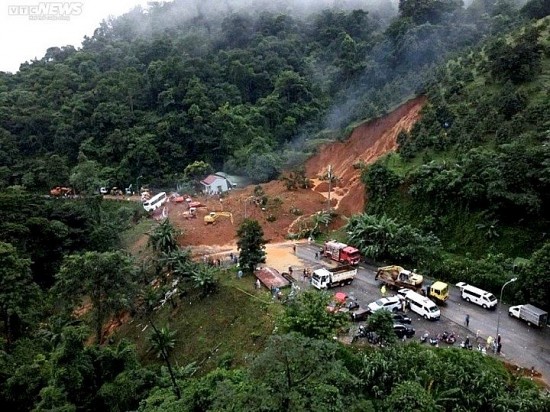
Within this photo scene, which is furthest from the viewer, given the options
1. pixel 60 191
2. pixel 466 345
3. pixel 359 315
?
pixel 60 191

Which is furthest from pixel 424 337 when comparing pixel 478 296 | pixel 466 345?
pixel 478 296

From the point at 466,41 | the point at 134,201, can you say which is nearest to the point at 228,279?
the point at 134,201

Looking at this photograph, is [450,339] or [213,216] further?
[213,216]

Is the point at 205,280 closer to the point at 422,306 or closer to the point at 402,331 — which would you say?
the point at 402,331

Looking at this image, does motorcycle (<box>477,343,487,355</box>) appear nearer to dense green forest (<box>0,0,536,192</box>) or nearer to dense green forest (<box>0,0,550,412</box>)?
dense green forest (<box>0,0,550,412</box>)

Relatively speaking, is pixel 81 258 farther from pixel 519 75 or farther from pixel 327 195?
pixel 519 75

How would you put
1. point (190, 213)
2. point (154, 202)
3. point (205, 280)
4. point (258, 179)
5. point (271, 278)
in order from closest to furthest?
point (271, 278) → point (205, 280) → point (190, 213) → point (154, 202) → point (258, 179)

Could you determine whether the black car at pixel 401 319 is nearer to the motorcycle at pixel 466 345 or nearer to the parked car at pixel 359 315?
the parked car at pixel 359 315
